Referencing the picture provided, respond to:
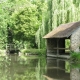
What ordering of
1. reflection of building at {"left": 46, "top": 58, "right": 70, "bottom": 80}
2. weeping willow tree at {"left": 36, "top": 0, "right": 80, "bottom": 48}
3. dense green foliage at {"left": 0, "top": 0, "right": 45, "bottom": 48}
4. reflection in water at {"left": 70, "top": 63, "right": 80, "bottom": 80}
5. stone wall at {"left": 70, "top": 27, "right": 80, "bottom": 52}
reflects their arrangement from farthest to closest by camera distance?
1. dense green foliage at {"left": 0, "top": 0, "right": 45, "bottom": 48}
2. weeping willow tree at {"left": 36, "top": 0, "right": 80, "bottom": 48}
3. stone wall at {"left": 70, "top": 27, "right": 80, "bottom": 52}
4. reflection of building at {"left": 46, "top": 58, "right": 70, "bottom": 80}
5. reflection in water at {"left": 70, "top": 63, "right": 80, "bottom": 80}

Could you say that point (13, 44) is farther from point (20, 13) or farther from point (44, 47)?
point (44, 47)

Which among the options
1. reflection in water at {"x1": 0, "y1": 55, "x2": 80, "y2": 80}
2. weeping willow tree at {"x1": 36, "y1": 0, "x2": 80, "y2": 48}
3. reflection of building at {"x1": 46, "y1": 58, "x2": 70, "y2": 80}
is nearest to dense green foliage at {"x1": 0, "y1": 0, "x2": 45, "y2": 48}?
weeping willow tree at {"x1": 36, "y1": 0, "x2": 80, "y2": 48}

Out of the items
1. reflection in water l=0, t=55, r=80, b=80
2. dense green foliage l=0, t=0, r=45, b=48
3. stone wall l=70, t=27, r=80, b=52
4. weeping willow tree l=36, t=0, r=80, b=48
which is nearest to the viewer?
→ reflection in water l=0, t=55, r=80, b=80

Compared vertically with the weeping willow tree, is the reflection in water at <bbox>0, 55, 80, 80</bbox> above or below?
below

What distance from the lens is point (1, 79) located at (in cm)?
1316

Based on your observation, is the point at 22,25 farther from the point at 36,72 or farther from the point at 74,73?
the point at 74,73

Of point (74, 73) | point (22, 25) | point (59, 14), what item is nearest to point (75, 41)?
point (59, 14)

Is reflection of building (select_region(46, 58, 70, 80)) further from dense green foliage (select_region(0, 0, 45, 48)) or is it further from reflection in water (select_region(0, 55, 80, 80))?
dense green foliage (select_region(0, 0, 45, 48))

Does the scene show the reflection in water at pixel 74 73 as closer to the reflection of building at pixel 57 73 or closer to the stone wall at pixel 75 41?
the reflection of building at pixel 57 73

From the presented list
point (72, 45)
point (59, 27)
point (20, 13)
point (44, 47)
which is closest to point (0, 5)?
point (20, 13)

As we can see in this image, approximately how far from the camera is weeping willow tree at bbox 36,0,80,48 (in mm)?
32406

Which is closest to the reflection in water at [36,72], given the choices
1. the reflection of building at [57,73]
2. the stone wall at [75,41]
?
the reflection of building at [57,73]

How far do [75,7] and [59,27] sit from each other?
9.68 feet

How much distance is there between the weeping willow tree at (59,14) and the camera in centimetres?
3241
